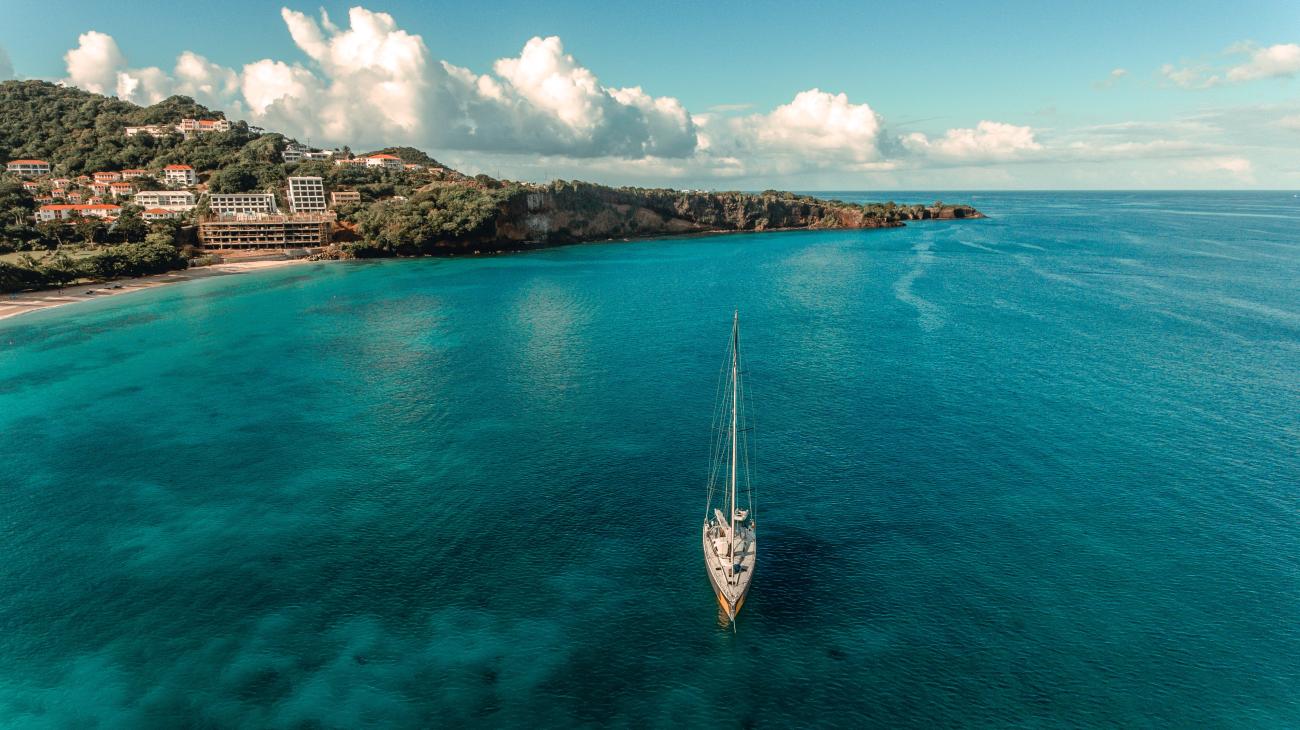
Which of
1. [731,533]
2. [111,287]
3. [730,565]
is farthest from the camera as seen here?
[111,287]

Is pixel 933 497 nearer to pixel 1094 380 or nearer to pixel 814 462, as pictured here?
pixel 814 462

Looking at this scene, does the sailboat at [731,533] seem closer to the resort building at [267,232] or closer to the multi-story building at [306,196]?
the resort building at [267,232]

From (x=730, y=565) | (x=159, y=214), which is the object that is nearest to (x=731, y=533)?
(x=730, y=565)

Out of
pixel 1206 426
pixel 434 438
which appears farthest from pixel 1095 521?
pixel 434 438

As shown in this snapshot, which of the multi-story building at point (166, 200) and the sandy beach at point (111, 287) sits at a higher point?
the multi-story building at point (166, 200)

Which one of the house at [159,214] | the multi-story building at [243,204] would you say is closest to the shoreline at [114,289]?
the multi-story building at [243,204]

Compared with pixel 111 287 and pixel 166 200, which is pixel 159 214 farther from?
pixel 111 287

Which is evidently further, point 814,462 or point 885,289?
point 885,289
